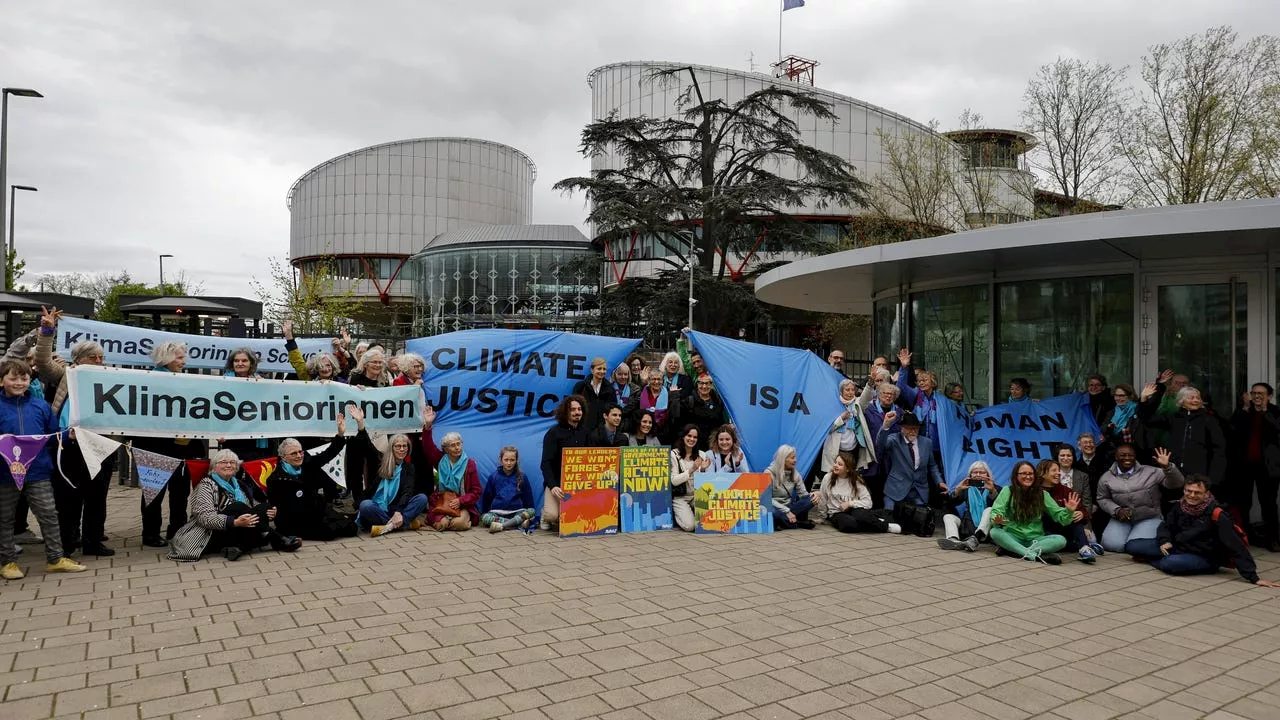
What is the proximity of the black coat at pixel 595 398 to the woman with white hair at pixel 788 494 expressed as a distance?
202 cm

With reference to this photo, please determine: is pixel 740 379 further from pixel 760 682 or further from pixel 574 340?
pixel 760 682

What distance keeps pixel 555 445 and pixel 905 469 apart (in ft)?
12.8

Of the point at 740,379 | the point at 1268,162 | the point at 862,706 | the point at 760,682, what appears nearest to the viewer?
the point at 862,706

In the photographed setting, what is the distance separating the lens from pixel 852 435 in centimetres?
962

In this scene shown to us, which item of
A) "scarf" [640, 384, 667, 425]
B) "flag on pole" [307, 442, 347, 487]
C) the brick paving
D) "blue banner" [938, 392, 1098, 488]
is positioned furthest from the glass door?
"flag on pole" [307, 442, 347, 487]

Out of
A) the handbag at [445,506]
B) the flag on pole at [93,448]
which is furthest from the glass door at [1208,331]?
the flag on pole at [93,448]

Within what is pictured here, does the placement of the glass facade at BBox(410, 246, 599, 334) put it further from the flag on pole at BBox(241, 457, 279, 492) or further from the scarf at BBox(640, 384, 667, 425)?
the flag on pole at BBox(241, 457, 279, 492)

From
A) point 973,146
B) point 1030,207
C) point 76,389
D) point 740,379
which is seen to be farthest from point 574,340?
point 1030,207

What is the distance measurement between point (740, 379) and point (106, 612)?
6.74 m

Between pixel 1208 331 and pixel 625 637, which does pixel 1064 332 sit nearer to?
pixel 1208 331

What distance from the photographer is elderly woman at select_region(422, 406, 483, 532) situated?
28.6 feet

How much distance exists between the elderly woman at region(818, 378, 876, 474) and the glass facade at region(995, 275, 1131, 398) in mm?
2549

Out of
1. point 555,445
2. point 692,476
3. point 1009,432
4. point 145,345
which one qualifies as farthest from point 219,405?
point 1009,432

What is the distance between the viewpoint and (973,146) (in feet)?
101
